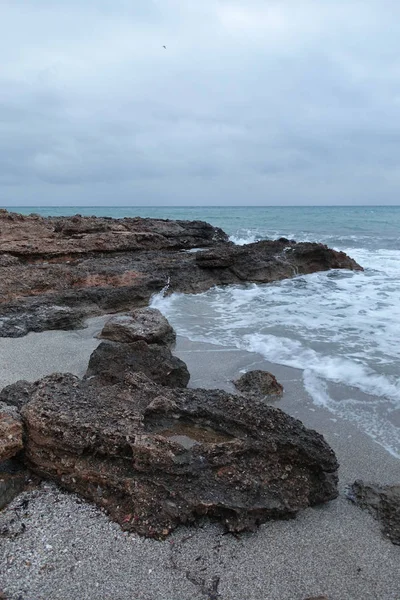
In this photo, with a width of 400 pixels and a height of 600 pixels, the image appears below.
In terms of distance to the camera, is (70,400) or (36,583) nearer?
(36,583)

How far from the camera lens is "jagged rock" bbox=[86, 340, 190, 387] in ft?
14.6

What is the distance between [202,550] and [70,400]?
1272mm

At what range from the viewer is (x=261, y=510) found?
263 centimetres

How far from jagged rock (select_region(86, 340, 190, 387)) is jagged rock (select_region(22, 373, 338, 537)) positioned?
1.25 m

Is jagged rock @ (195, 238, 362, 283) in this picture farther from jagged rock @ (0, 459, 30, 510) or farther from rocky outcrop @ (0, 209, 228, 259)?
jagged rock @ (0, 459, 30, 510)

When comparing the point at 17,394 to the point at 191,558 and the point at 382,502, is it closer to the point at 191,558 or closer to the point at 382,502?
the point at 191,558

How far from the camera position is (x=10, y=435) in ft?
9.19

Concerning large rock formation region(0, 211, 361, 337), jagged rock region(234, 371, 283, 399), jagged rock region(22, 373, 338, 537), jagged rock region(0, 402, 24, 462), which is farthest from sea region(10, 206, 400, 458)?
jagged rock region(0, 402, 24, 462)

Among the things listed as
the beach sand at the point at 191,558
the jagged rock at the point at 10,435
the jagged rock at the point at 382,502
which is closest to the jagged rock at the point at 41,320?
the jagged rock at the point at 10,435

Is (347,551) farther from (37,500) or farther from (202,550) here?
(37,500)

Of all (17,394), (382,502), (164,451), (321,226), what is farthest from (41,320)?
(321,226)

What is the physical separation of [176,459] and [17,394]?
1542 millimetres

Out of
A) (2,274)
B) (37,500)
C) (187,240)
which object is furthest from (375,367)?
(187,240)

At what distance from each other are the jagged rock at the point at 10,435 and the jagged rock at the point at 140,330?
2.86 meters
